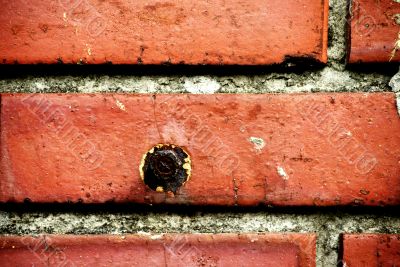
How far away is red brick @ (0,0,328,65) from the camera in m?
0.50

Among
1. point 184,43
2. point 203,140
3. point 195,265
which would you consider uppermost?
point 184,43

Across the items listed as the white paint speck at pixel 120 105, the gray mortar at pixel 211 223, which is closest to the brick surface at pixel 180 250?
the gray mortar at pixel 211 223

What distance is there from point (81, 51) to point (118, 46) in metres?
0.05

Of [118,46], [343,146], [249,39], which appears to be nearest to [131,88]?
[118,46]

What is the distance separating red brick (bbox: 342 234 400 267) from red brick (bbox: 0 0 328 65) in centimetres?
24

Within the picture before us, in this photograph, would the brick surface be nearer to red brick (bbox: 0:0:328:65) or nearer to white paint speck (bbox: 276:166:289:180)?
white paint speck (bbox: 276:166:289:180)

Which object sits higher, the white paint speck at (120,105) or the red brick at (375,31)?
the red brick at (375,31)

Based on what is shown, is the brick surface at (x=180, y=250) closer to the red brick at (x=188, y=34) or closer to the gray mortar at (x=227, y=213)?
the gray mortar at (x=227, y=213)

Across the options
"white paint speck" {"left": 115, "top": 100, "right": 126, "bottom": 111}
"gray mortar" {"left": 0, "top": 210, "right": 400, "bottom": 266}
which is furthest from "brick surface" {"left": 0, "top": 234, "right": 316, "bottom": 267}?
"white paint speck" {"left": 115, "top": 100, "right": 126, "bottom": 111}

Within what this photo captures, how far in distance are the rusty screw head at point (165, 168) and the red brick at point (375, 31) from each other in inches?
10.1

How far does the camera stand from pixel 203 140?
50 cm

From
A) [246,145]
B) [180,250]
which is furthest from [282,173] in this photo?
[180,250]

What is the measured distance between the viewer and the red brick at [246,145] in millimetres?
494

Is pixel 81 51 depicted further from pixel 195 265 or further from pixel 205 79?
pixel 195 265
